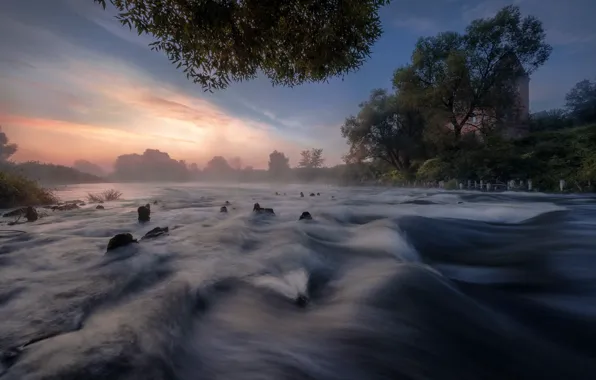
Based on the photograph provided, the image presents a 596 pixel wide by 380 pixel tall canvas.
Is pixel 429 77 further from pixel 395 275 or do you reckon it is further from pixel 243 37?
pixel 395 275

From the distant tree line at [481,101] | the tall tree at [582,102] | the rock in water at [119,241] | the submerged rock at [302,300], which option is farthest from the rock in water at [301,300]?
the tall tree at [582,102]

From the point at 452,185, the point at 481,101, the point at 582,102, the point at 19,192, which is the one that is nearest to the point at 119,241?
the point at 19,192

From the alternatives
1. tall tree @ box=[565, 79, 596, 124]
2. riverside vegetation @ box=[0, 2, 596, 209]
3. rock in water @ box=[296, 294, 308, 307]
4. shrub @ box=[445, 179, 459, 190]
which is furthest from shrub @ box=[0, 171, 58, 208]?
tall tree @ box=[565, 79, 596, 124]

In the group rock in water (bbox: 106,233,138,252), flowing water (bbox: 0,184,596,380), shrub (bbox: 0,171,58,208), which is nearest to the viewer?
flowing water (bbox: 0,184,596,380)

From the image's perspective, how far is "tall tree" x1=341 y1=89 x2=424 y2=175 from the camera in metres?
35.7

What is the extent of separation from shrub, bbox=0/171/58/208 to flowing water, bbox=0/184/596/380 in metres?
8.84

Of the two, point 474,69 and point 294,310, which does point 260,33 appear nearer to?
point 294,310

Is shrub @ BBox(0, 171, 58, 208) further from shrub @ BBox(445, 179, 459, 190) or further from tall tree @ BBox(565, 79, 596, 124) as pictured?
tall tree @ BBox(565, 79, 596, 124)

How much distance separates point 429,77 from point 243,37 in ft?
85.9

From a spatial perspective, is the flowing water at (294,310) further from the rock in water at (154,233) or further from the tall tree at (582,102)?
the tall tree at (582,102)

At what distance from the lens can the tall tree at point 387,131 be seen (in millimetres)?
35688

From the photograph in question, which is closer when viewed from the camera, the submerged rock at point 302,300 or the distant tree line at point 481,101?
the submerged rock at point 302,300

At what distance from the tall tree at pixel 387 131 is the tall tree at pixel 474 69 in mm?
6007

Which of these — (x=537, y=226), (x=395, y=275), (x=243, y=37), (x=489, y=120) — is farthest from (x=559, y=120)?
(x=395, y=275)
